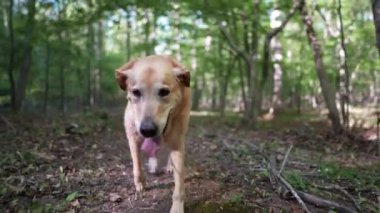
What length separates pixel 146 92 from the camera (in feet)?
12.8

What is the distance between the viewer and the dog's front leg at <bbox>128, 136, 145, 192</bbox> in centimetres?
473

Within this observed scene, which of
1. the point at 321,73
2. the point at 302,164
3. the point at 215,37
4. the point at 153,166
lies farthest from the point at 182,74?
the point at 215,37

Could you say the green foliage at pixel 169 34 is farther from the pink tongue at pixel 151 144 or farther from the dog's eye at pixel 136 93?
the dog's eye at pixel 136 93

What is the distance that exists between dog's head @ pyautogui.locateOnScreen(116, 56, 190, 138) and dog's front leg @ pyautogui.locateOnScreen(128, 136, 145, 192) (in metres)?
0.74

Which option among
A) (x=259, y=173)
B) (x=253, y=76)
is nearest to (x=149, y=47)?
(x=253, y=76)

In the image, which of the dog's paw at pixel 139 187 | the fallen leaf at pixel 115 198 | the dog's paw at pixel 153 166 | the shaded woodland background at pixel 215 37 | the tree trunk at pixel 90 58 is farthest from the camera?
the tree trunk at pixel 90 58

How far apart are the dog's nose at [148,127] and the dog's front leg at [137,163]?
91cm

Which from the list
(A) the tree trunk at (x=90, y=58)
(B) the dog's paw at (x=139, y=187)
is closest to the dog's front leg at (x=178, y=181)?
(B) the dog's paw at (x=139, y=187)

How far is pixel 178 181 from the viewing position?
4.33 metres

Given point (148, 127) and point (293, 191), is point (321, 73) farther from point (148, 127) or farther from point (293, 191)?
point (148, 127)

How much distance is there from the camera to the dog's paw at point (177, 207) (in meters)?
4.14

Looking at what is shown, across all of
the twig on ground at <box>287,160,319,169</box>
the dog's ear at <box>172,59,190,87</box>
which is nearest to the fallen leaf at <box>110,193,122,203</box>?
the dog's ear at <box>172,59,190,87</box>

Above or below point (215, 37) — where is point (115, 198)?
below

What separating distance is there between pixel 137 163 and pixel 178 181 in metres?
0.65
